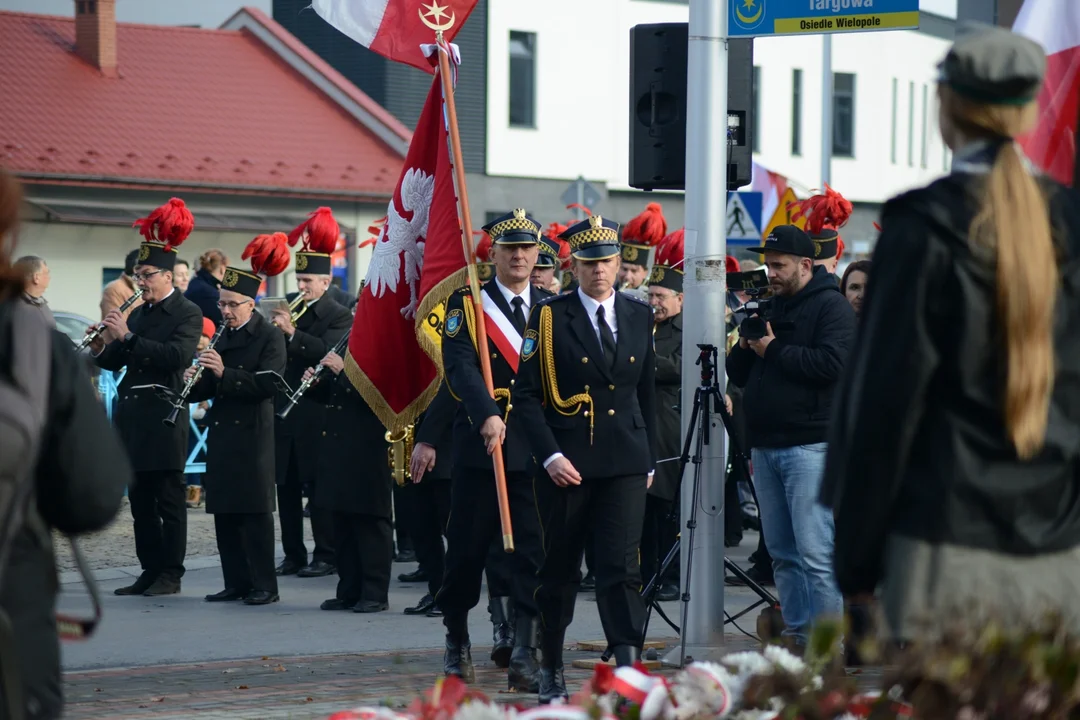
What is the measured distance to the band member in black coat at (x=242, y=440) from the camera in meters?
11.4

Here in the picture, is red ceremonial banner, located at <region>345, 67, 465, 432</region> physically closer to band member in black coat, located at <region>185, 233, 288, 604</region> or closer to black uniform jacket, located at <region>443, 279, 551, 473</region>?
black uniform jacket, located at <region>443, 279, 551, 473</region>

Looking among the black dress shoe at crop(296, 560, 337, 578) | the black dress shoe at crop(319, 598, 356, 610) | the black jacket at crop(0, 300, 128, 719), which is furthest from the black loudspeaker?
the black jacket at crop(0, 300, 128, 719)

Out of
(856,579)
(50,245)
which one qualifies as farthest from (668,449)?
A: (50,245)

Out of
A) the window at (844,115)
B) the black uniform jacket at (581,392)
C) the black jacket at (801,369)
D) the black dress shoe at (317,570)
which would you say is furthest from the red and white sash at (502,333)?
the window at (844,115)

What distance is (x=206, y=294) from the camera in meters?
18.1

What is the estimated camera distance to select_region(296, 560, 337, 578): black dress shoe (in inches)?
512

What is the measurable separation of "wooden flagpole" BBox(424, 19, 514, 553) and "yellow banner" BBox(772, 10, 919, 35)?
169 cm

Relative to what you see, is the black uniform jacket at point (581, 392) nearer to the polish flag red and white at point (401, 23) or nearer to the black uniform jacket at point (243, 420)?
the polish flag red and white at point (401, 23)

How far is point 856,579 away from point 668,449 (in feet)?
27.1

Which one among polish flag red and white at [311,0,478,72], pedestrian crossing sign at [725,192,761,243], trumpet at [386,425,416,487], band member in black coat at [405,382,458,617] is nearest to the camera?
polish flag red and white at [311,0,478,72]

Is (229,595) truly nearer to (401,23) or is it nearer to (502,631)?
(502,631)

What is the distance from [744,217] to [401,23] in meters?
8.46

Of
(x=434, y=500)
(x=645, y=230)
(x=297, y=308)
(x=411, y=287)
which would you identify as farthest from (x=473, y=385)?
(x=297, y=308)

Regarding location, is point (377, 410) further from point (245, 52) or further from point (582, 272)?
point (245, 52)
